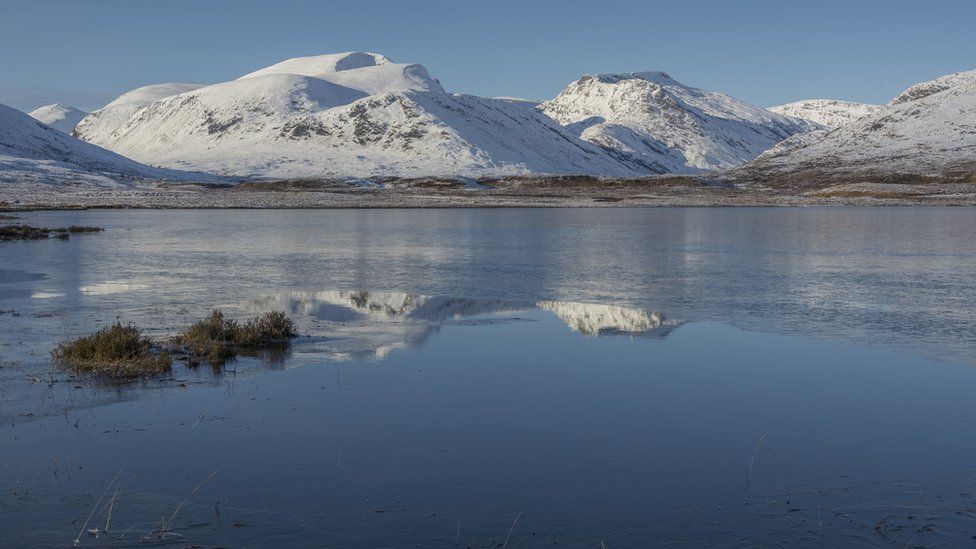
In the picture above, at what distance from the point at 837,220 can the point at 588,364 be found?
205ft

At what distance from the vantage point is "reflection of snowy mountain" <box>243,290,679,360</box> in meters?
19.0

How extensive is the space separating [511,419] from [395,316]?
10156 mm

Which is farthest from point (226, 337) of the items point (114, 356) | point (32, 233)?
point (32, 233)

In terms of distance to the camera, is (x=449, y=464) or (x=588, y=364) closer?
(x=449, y=464)

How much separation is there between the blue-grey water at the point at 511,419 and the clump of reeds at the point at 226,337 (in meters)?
0.76

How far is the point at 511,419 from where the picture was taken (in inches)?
503

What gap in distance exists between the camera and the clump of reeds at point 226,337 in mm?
16953

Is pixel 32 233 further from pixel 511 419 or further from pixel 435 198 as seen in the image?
pixel 435 198

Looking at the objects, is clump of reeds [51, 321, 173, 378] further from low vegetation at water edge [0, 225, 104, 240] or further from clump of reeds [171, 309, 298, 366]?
low vegetation at water edge [0, 225, 104, 240]

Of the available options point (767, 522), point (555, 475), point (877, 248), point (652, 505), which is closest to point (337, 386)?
point (555, 475)

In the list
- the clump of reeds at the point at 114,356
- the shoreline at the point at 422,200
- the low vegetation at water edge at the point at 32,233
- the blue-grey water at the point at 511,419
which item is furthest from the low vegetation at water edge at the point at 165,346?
the shoreline at the point at 422,200

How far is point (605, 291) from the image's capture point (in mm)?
27250

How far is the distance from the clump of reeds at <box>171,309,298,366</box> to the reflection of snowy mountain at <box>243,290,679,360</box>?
3.01ft

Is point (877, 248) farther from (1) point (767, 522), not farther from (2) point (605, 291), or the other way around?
(1) point (767, 522)
